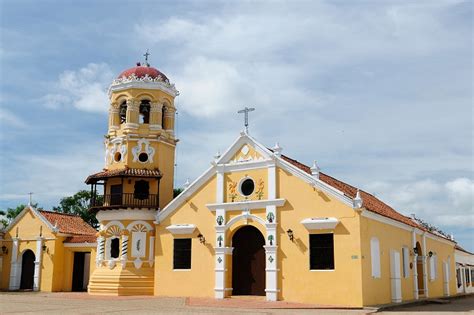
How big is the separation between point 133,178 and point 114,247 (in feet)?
12.3

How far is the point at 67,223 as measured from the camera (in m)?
35.4

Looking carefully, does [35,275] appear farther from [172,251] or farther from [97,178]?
[172,251]

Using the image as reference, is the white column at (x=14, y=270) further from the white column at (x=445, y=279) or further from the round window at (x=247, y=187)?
the white column at (x=445, y=279)

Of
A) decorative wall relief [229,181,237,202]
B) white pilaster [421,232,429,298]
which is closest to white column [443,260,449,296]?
white pilaster [421,232,429,298]

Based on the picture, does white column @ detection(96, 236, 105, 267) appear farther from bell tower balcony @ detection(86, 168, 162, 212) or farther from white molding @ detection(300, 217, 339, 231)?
white molding @ detection(300, 217, 339, 231)

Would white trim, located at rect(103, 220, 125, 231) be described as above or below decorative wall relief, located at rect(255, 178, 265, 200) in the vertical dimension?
below

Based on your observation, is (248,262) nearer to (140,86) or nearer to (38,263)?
(140,86)

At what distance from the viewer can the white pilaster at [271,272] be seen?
23.5 metres

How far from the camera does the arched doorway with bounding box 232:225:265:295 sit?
82.0 feet

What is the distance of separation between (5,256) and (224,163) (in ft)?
56.9

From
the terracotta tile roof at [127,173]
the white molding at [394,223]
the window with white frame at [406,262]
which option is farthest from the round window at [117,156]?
the window with white frame at [406,262]

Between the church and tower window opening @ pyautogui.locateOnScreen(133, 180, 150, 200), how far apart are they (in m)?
0.08

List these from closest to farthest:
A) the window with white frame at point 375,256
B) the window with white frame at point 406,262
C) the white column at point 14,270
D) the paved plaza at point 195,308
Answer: the paved plaza at point 195,308 → the window with white frame at point 375,256 → the window with white frame at point 406,262 → the white column at point 14,270

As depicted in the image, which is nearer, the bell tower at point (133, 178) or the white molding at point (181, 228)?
the white molding at point (181, 228)
